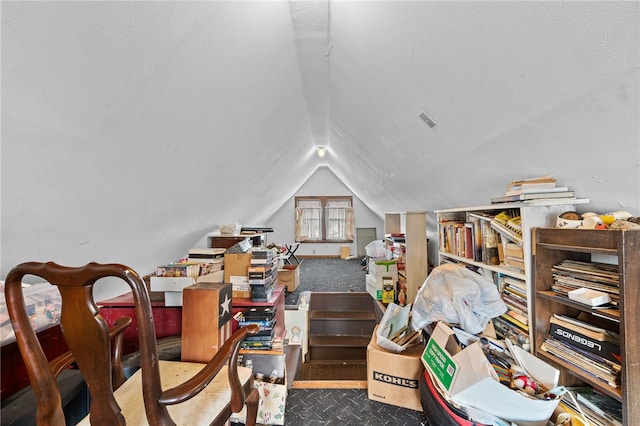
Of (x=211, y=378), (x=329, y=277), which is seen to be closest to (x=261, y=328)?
(x=211, y=378)

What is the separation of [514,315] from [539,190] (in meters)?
0.76

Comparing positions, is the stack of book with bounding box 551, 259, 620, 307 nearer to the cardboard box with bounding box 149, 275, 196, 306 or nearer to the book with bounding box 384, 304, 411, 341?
the book with bounding box 384, 304, 411, 341

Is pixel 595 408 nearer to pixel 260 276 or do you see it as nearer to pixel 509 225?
pixel 509 225

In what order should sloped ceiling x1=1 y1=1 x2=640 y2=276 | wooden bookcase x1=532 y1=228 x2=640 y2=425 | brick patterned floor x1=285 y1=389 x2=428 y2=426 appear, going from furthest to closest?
brick patterned floor x1=285 y1=389 x2=428 y2=426
wooden bookcase x1=532 y1=228 x2=640 y2=425
sloped ceiling x1=1 y1=1 x2=640 y2=276

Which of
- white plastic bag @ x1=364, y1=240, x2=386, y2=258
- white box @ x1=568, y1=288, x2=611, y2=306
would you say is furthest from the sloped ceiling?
white plastic bag @ x1=364, y1=240, x2=386, y2=258

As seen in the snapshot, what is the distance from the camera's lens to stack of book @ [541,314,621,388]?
1.05 m

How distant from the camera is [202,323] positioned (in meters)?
1.31

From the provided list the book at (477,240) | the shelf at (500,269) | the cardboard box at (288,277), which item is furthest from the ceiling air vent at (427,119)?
the cardboard box at (288,277)

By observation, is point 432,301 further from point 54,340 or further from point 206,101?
point 54,340

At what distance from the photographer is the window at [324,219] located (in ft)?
24.9

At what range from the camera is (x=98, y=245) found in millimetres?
1509

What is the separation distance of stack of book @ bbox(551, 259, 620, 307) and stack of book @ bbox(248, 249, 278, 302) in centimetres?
167

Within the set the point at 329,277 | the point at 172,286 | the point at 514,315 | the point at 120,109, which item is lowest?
the point at 329,277

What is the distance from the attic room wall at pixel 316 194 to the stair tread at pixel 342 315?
3.77m
